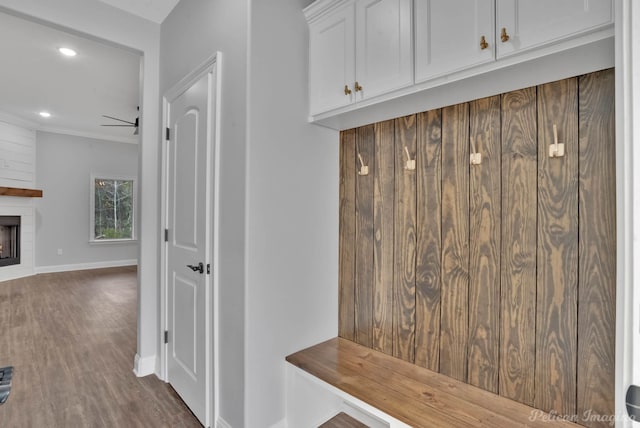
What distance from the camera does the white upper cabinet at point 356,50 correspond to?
4.92ft

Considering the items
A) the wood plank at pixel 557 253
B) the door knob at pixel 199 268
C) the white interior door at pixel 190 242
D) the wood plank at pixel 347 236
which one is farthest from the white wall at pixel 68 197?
the wood plank at pixel 557 253

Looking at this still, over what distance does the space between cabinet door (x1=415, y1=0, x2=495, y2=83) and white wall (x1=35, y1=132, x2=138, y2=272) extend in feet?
23.3

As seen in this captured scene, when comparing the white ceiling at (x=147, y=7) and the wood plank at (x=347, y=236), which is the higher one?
the white ceiling at (x=147, y=7)

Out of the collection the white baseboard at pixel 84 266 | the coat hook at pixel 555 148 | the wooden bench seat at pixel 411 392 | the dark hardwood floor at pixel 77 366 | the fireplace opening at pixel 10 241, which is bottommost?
the dark hardwood floor at pixel 77 366

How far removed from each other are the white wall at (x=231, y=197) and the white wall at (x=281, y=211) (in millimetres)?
56

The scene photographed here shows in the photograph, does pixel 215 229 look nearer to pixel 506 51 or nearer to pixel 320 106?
pixel 320 106

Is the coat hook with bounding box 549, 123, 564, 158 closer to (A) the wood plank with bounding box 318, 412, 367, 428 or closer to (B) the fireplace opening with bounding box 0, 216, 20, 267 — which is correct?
(A) the wood plank with bounding box 318, 412, 367, 428

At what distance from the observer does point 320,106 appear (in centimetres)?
188

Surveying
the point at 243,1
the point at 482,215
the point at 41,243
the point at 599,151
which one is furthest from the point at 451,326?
the point at 41,243

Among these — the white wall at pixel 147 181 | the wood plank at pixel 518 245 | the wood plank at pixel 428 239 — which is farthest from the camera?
Answer: the white wall at pixel 147 181

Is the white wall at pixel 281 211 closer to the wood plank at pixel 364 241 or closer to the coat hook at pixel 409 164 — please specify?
the wood plank at pixel 364 241

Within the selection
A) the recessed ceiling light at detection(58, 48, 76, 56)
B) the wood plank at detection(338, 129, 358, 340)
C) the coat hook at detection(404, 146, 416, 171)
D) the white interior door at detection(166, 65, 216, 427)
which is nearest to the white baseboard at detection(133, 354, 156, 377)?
the white interior door at detection(166, 65, 216, 427)

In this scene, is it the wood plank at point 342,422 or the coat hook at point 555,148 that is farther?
the wood plank at point 342,422

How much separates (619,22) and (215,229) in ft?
5.87
